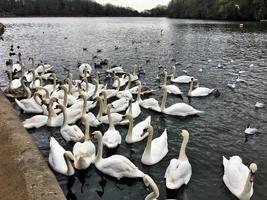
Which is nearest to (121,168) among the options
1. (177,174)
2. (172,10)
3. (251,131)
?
(177,174)

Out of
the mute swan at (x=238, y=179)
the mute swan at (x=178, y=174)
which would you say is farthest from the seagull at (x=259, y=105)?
the mute swan at (x=178, y=174)

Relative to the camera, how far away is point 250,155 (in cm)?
1180

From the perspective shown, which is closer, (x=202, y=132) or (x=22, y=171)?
(x=22, y=171)

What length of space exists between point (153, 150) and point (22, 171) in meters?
4.06

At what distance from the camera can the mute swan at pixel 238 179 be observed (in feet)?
29.5

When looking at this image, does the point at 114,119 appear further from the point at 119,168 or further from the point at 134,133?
the point at 119,168

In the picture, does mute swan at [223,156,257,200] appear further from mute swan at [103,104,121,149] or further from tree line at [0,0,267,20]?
tree line at [0,0,267,20]

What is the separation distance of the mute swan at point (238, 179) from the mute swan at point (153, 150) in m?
1.98

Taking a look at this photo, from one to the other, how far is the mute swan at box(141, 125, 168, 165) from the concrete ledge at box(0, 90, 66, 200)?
2971 millimetres

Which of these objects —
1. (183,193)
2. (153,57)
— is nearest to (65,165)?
(183,193)

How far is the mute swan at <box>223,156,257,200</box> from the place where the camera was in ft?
29.5

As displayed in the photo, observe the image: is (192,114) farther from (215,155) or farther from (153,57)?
(153,57)

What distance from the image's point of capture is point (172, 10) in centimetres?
12669

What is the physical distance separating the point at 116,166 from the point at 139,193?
3.20 feet
